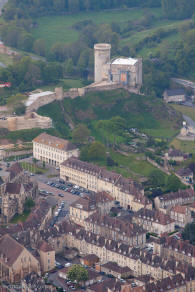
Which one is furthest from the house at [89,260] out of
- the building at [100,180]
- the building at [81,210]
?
the building at [100,180]

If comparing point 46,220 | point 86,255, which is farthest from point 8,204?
point 86,255

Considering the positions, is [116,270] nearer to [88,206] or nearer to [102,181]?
[88,206]

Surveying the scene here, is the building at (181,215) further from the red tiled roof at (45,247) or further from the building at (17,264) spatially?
the building at (17,264)

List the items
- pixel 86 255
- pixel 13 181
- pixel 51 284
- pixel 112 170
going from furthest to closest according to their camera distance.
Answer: pixel 112 170
pixel 13 181
pixel 86 255
pixel 51 284

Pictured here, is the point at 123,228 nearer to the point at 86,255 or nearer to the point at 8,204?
the point at 86,255

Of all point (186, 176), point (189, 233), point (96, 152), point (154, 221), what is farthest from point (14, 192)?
point (186, 176)

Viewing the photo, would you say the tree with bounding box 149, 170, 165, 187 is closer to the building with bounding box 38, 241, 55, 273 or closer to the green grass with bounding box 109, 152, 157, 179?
the green grass with bounding box 109, 152, 157, 179
